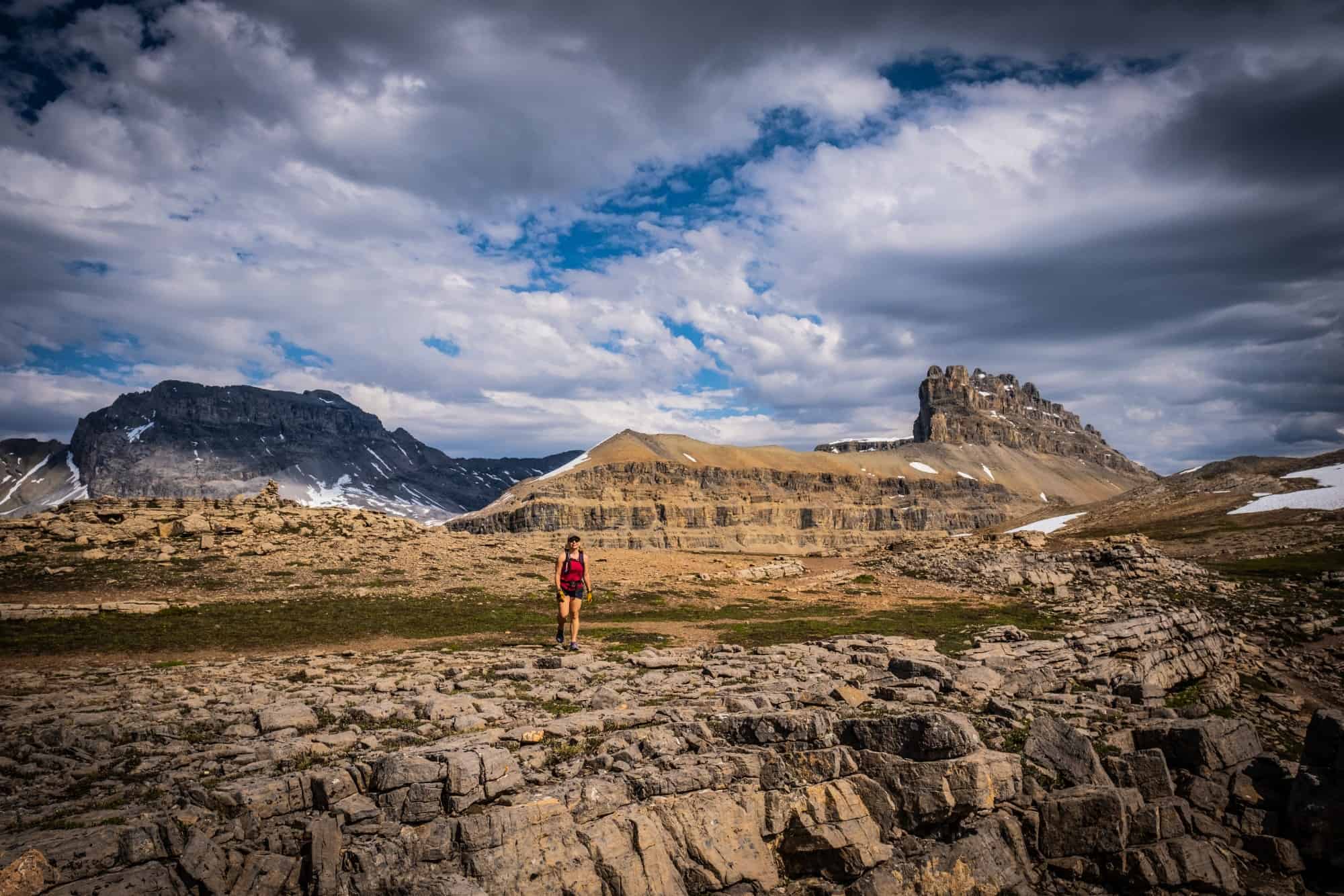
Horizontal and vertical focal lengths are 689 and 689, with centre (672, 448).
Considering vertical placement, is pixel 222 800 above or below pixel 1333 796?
above

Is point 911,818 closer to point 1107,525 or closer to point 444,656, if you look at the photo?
point 444,656

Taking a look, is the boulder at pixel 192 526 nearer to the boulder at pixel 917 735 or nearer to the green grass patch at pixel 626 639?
the green grass patch at pixel 626 639

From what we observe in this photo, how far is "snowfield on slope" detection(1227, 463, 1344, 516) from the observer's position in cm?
8462

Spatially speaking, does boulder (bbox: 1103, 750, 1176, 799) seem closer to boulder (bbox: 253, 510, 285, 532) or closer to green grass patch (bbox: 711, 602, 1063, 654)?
green grass patch (bbox: 711, 602, 1063, 654)

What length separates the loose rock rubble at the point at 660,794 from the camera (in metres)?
8.66

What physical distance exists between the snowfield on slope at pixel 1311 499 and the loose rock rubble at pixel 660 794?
94.0 metres

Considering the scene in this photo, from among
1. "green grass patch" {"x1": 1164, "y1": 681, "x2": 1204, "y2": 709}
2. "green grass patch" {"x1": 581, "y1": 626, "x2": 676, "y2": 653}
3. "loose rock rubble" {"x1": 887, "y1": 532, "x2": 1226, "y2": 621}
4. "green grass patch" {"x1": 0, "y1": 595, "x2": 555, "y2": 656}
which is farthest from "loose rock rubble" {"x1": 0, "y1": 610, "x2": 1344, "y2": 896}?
"loose rock rubble" {"x1": 887, "y1": 532, "x2": 1226, "y2": 621}

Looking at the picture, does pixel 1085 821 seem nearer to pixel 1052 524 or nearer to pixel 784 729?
pixel 784 729

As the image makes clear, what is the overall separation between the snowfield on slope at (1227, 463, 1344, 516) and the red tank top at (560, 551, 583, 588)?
96.7 m

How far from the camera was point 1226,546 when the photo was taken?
208ft

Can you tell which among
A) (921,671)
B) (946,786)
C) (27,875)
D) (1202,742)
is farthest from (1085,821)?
(27,875)

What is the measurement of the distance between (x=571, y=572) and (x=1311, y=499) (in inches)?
4315

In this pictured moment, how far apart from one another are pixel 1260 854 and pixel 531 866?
11108 mm

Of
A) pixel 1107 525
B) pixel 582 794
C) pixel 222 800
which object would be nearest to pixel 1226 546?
pixel 1107 525
